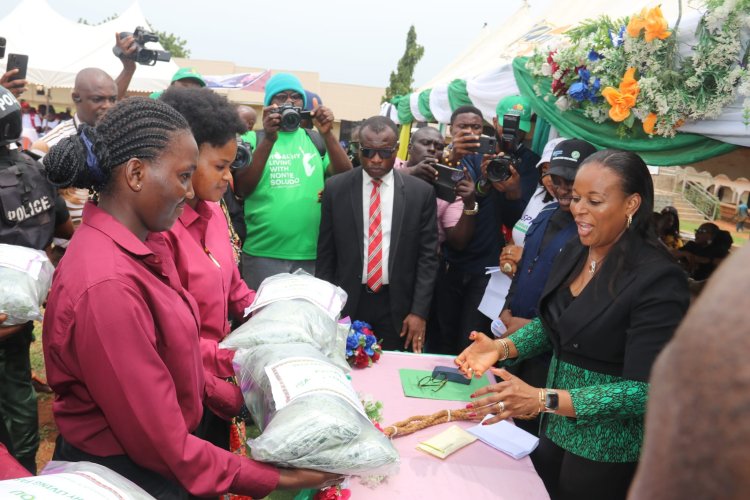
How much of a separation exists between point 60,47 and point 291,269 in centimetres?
1248

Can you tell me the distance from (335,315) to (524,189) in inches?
91.8

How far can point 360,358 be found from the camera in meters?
2.48

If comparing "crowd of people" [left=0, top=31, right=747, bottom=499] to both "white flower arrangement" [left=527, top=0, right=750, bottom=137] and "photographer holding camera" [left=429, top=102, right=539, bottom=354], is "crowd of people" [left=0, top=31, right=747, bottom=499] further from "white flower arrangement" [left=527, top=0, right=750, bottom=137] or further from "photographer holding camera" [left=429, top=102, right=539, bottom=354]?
"white flower arrangement" [left=527, top=0, right=750, bottom=137]

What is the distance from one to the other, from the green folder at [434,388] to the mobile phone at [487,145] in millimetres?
1592

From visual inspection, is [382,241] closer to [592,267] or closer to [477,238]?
[477,238]

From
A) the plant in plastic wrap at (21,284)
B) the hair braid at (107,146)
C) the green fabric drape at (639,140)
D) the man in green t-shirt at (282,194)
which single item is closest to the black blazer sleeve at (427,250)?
the man in green t-shirt at (282,194)

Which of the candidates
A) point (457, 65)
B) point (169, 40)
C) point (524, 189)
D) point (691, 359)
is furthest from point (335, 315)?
point (169, 40)

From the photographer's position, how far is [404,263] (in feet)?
10.7

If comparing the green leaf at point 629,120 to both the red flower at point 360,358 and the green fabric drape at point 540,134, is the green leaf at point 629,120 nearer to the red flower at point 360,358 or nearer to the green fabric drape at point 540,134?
the green fabric drape at point 540,134

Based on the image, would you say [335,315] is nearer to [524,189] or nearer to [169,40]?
[524,189]

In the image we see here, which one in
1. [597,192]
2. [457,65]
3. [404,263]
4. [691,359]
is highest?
[457,65]

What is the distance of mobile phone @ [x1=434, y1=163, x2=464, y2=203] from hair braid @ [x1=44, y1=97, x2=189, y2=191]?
91.4 inches

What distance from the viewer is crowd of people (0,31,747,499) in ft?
4.22

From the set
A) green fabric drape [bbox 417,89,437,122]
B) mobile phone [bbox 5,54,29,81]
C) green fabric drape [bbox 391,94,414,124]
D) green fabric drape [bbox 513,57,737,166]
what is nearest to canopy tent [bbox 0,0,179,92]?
green fabric drape [bbox 391,94,414,124]
